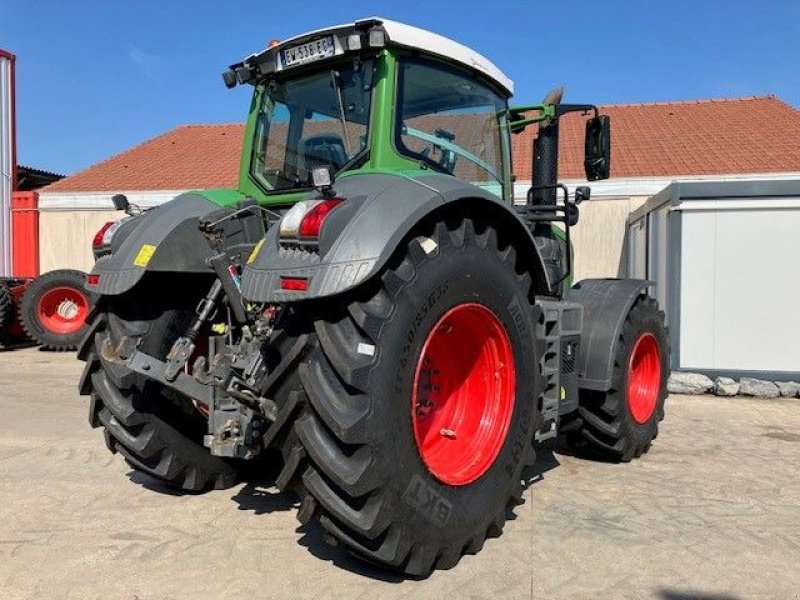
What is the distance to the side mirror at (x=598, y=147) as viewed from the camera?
14.5 ft

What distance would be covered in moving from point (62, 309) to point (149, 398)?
909cm

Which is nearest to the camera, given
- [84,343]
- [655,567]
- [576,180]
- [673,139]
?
[655,567]

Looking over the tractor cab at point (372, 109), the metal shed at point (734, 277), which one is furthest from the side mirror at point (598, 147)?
the metal shed at point (734, 277)

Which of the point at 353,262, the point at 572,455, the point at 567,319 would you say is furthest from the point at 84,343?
the point at 572,455

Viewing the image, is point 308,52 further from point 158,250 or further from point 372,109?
point 158,250

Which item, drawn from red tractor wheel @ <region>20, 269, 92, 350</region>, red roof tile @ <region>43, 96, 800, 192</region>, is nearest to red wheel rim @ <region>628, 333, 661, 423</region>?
red roof tile @ <region>43, 96, 800, 192</region>

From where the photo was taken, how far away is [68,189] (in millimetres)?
15586

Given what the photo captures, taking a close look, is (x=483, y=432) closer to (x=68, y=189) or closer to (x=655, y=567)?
(x=655, y=567)

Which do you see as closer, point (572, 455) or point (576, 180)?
point (572, 455)

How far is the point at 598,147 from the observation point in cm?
447

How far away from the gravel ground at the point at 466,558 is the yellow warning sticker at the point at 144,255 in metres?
1.29

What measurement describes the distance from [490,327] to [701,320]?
591 cm

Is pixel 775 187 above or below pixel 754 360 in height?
above

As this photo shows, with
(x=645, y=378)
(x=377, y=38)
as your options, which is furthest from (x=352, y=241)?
(x=645, y=378)
